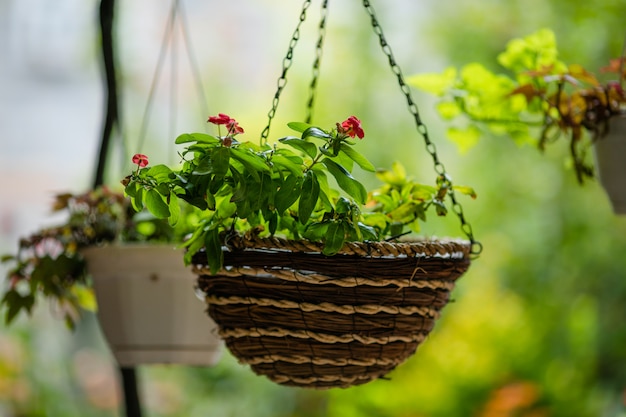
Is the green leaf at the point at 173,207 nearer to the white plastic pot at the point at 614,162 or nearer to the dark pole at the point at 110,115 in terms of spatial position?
the dark pole at the point at 110,115

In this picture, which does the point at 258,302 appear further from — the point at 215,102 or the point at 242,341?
the point at 215,102

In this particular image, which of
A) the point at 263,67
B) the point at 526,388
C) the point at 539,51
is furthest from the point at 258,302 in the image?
the point at 263,67

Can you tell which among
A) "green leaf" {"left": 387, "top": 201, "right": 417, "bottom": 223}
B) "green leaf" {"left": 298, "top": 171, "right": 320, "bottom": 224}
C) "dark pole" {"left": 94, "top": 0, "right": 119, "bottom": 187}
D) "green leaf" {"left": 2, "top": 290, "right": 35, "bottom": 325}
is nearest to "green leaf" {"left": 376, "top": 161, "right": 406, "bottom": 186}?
Result: "green leaf" {"left": 387, "top": 201, "right": 417, "bottom": 223}

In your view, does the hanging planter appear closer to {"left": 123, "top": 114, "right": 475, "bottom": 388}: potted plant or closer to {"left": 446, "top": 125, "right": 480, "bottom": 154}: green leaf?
{"left": 123, "top": 114, "right": 475, "bottom": 388}: potted plant

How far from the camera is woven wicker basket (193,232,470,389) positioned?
86 centimetres

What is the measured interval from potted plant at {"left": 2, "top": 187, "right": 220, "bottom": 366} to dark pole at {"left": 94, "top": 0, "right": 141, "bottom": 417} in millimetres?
81

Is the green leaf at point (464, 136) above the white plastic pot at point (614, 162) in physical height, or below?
above

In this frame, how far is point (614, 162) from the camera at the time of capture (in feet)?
4.09

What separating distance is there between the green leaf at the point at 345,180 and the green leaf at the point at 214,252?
142 millimetres

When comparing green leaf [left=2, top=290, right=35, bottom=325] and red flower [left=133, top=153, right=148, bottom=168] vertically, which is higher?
green leaf [left=2, top=290, right=35, bottom=325]

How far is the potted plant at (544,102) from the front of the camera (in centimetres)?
→ 125

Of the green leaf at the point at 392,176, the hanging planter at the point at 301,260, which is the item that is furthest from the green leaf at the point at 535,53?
the hanging planter at the point at 301,260

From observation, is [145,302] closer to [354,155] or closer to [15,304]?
[15,304]

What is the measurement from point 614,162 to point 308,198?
0.63 meters
